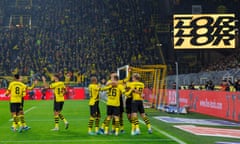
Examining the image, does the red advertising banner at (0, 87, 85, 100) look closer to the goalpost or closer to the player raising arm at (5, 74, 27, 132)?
the goalpost

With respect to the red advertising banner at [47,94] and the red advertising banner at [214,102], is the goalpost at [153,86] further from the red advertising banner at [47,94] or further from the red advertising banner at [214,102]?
the red advertising banner at [47,94]

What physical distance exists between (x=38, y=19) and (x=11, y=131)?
5416 cm

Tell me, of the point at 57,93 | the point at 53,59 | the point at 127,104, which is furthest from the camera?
the point at 53,59

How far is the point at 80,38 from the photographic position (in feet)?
206

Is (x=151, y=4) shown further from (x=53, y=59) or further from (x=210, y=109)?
(x=210, y=109)

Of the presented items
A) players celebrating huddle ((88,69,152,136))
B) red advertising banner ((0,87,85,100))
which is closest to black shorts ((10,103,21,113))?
players celebrating huddle ((88,69,152,136))

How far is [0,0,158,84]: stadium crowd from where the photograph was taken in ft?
178

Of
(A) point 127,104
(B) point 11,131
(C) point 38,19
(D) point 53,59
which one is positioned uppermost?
(C) point 38,19

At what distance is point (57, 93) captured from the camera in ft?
56.1

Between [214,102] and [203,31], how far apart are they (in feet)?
43.6

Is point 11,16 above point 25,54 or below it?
above

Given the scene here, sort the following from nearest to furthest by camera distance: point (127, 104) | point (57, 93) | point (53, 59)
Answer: point (127, 104) < point (57, 93) < point (53, 59)

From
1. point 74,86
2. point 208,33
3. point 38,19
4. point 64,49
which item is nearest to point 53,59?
point 64,49

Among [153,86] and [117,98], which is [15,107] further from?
[153,86]
